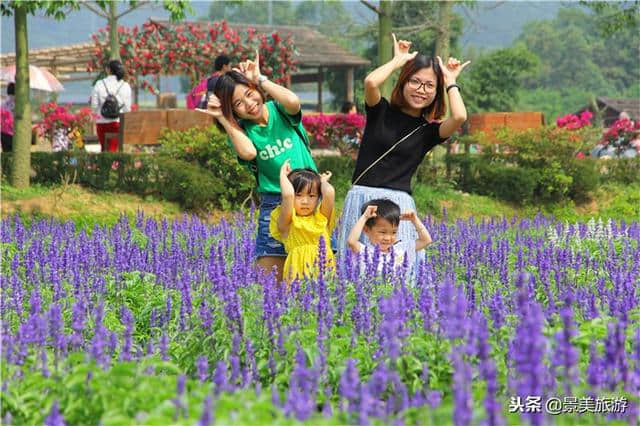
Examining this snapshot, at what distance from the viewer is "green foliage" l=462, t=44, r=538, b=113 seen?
52062mm

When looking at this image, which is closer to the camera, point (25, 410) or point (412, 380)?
point (25, 410)

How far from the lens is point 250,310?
4785 millimetres

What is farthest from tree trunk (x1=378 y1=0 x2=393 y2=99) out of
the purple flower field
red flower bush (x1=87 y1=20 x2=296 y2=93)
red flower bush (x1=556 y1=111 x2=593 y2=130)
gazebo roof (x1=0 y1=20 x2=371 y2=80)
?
gazebo roof (x1=0 y1=20 x2=371 y2=80)

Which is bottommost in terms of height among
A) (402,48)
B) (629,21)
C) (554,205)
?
(554,205)

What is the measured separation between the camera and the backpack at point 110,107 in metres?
14.6

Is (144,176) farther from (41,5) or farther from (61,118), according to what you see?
(61,118)

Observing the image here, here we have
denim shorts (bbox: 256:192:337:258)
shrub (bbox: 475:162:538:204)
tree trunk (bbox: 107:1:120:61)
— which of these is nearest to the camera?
denim shorts (bbox: 256:192:337:258)

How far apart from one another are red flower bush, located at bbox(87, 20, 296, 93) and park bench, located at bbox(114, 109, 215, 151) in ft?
28.6

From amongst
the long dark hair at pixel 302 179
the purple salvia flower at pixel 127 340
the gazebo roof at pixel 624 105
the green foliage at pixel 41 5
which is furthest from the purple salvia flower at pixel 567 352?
the gazebo roof at pixel 624 105

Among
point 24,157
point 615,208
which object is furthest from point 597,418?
point 615,208

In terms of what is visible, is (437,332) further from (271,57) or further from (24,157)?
(271,57)

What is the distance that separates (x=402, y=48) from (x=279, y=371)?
2782mm

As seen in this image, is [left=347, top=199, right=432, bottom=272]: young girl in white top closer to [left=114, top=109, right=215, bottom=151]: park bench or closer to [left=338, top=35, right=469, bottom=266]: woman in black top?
[left=338, top=35, right=469, bottom=266]: woman in black top

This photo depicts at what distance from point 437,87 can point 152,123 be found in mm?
9922
